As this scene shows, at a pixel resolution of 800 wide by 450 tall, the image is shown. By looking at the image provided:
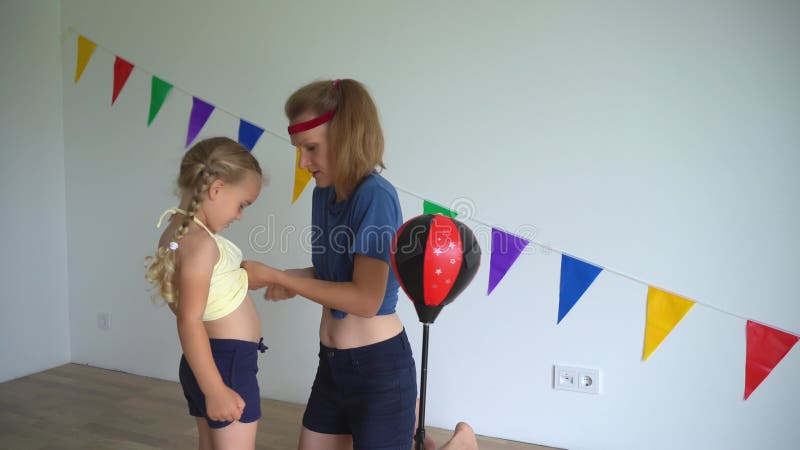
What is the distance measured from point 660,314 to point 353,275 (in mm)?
1453

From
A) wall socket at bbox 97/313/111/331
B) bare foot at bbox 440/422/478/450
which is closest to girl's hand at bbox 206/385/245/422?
bare foot at bbox 440/422/478/450

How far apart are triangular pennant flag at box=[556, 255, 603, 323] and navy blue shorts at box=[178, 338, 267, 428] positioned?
52.3 inches

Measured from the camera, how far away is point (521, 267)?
94.0 inches

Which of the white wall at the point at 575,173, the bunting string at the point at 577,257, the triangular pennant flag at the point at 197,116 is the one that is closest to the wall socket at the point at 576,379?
the white wall at the point at 575,173

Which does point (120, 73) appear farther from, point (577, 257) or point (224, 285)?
point (577, 257)

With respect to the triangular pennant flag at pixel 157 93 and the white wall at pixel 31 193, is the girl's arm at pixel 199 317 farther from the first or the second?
the white wall at pixel 31 193

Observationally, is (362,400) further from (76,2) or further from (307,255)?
(76,2)

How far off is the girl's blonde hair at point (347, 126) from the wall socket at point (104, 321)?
2.47 meters

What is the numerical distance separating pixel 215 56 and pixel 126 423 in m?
1.73

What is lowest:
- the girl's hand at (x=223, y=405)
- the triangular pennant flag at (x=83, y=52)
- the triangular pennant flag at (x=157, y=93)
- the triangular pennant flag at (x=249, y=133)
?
the girl's hand at (x=223, y=405)

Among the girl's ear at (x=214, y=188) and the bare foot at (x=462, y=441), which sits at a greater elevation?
the girl's ear at (x=214, y=188)

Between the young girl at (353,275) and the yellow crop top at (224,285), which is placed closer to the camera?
the young girl at (353,275)

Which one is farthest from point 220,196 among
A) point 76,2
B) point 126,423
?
point 76,2

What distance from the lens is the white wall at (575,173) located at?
2.09 meters
